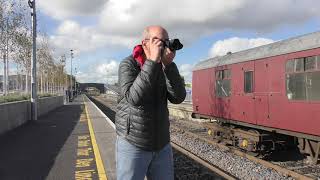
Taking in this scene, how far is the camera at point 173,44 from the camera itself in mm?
3449

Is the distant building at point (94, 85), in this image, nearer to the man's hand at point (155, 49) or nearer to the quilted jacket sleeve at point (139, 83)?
the quilted jacket sleeve at point (139, 83)

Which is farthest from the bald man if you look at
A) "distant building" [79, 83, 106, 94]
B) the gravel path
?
"distant building" [79, 83, 106, 94]

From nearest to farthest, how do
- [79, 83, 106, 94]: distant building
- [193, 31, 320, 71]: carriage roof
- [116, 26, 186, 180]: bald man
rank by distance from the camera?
[116, 26, 186, 180]: bald man < [193, 31, 320, 71]: carriage roof < [79, 83, 106, 94]: distant building

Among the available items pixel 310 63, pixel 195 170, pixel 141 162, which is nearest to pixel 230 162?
pixel 195 170

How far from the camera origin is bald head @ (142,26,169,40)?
3528mm

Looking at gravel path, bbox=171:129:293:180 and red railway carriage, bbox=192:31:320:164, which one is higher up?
red railway carriage, bbox=192:31:320:164

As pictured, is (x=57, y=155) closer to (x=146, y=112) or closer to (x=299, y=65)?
(x=299, y=65)

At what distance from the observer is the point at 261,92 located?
13.6 meters

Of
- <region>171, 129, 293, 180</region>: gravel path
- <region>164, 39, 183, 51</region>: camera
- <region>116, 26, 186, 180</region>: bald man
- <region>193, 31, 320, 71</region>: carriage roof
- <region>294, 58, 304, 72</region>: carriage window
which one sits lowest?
<region>171, 129, 293, 180</region>: gravel path

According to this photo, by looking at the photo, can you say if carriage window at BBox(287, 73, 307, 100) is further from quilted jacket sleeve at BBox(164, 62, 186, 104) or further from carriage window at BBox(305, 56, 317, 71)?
quilted jacket sleeve at BBox(164, 62, 186, 104)

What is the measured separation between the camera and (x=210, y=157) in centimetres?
1430

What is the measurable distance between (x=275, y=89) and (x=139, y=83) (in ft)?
32.4

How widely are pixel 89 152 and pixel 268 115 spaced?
5040mm

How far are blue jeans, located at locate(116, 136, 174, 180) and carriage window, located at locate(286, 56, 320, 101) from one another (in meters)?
7.94
